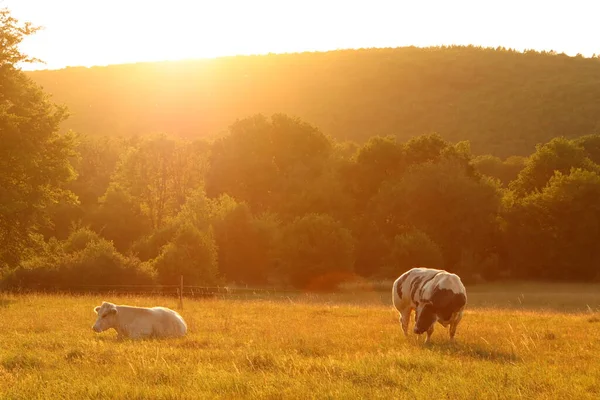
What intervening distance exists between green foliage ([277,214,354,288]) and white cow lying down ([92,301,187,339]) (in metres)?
33.5

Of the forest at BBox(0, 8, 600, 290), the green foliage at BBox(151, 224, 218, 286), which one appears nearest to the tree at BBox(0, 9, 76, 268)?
the forest at BBox(0, 8, 600, 290)

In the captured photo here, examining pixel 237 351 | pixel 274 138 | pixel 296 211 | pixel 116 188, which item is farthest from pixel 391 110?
pixel 237 351

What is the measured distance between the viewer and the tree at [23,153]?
29.7 meters

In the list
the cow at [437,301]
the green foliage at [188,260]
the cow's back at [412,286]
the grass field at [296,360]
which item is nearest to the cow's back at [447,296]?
the cow at [437,301]

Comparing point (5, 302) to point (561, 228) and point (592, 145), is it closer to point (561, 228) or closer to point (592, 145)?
point (561, 228)

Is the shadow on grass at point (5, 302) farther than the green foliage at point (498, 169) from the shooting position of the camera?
No

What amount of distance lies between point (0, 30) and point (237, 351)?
23.8 m

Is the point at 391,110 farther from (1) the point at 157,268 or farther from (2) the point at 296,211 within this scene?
(1) the point at 157,268

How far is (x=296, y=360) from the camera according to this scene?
41.6 feet

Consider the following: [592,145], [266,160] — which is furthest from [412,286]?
[592,145]

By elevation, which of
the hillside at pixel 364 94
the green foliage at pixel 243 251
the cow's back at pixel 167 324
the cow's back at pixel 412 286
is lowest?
the green foliage at pixel 243 251

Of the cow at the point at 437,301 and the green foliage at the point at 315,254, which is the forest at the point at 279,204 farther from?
the cow at the point at 437,301

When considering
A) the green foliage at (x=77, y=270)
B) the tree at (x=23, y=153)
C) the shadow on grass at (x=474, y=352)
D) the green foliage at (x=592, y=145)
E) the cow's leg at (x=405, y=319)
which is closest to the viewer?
the shadow on grass at (x=474, y=352)

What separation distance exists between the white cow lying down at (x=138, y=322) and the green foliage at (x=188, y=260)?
20.5 m
